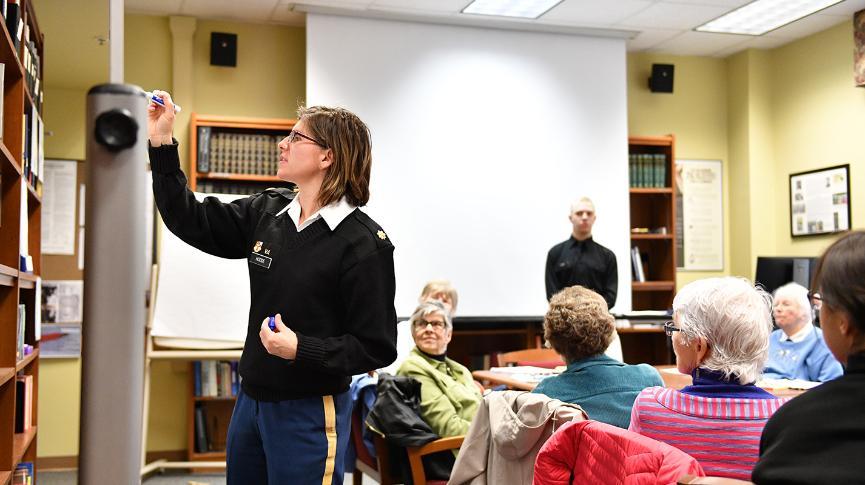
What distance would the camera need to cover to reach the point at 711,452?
1.76 metres

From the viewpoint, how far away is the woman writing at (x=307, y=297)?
5.57ft

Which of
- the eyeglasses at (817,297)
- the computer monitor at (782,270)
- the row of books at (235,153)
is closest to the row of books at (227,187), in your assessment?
the row of books at (235,153)

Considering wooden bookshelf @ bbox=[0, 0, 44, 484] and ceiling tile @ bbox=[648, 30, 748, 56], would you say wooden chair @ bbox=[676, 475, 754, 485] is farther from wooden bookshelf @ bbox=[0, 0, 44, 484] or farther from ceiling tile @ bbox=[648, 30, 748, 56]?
ceiling tile @ bbox=[648, 30, 748, 56]

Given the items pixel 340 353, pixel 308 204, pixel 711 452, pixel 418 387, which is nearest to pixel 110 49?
pixel 340 353

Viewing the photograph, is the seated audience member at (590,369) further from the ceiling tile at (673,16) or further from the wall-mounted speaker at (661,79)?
the wall-mounted speaker at (661,79)

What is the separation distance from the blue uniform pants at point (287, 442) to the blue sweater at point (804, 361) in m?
3.15

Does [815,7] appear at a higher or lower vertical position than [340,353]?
higher

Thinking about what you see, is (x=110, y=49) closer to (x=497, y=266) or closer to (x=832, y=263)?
(x=832, y=263)

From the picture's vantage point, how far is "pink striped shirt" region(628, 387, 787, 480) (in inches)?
68.2

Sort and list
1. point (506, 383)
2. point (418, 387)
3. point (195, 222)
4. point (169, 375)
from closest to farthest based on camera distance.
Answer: point (195, 222) < point (418, 387) < point (506, 383) < point (169, 375)

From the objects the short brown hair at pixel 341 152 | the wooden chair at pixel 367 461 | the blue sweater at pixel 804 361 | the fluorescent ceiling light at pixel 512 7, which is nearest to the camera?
the short brown hair at pixel 341 152

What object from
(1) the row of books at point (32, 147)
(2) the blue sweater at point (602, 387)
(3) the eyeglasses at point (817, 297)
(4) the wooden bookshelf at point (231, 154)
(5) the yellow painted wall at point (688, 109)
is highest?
(5) the yellow painted wall at point (688, 109)

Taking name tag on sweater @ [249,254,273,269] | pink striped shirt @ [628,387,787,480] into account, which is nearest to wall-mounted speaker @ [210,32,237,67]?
name tag on sweater @ [249,254,273,269]

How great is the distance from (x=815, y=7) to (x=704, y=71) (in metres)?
1.34
